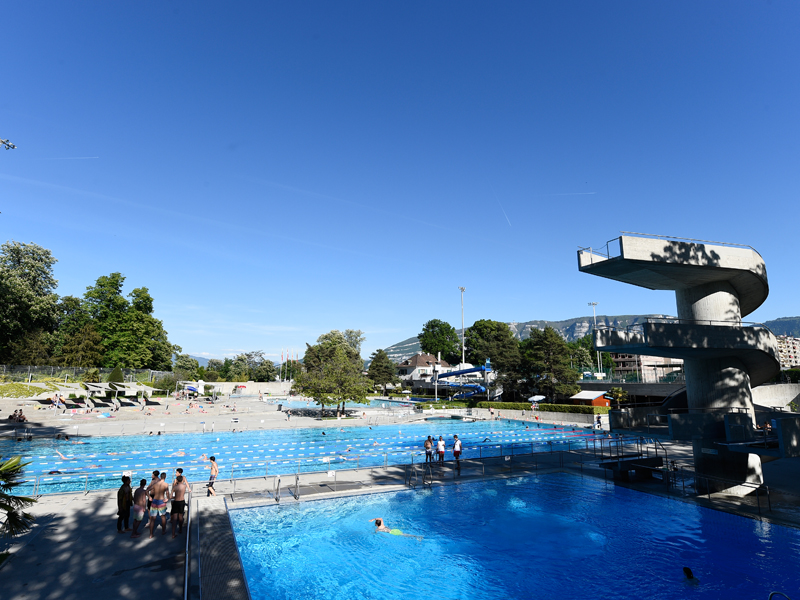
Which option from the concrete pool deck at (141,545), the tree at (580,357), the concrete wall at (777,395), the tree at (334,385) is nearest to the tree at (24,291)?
the tree at (334,385)

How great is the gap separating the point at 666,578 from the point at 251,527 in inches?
447

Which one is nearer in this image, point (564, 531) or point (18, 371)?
point (564, 531)

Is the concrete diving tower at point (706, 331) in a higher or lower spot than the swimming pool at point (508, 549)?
higher

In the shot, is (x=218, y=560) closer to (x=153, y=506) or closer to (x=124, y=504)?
(x=153, y=506)

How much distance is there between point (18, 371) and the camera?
50719 mm

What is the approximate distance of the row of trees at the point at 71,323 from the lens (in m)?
52.2

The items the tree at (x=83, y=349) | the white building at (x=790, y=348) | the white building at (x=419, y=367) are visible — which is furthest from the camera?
the white building at (x=790, y=348)

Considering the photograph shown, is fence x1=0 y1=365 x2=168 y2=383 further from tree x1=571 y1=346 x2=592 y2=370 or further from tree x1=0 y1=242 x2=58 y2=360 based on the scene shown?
tree x1=571 y1=346 x2=592 y2=370

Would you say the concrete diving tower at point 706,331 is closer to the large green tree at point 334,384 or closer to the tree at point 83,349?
the large green tree at point 334,384

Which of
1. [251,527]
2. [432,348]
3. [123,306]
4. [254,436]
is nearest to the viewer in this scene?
[251,527]

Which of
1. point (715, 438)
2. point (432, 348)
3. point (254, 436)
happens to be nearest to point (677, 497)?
point (715, 438)

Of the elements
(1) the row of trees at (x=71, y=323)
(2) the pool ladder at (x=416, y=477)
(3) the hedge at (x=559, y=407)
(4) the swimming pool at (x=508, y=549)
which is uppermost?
(1) the row of trees at (x=71, y=323)

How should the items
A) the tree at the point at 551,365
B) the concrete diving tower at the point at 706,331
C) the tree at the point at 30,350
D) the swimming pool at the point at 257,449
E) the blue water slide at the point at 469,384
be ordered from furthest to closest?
1. the blue water slide at the point at 469,384
2. the tree at the point at 30,350
3. the tree at the point at 551,365
4. the swimming pool at the point at 257,449
5. the concrete diving tower at the point at 706,331

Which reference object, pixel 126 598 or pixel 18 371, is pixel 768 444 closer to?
pixel 126 598
